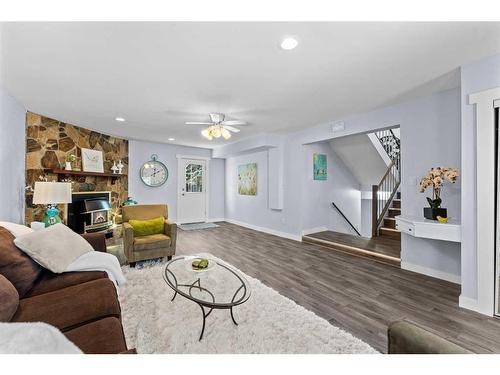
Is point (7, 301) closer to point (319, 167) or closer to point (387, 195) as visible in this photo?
point (319, 167)

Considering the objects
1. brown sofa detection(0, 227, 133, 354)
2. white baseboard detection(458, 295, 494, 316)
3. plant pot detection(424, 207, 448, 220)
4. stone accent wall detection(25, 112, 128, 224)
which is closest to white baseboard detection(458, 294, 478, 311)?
white baseboard detection(458, 295, 494, 316)

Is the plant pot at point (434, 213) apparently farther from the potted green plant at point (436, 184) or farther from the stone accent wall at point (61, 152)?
the stone accent wall at point (61, 152)

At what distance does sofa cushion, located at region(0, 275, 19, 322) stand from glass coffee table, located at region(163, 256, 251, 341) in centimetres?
86

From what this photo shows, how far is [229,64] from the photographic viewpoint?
81.6 inches

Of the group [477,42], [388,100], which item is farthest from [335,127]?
[477,42]

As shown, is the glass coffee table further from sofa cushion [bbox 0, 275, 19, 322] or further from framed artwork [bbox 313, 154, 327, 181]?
framed artwork [bbox 313, 154, 327, 181]

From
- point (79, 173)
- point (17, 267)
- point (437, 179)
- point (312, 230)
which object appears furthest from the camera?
point (312, 230)

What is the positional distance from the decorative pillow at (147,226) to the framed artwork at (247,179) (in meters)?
2.96

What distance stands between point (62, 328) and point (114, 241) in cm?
373

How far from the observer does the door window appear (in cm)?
659

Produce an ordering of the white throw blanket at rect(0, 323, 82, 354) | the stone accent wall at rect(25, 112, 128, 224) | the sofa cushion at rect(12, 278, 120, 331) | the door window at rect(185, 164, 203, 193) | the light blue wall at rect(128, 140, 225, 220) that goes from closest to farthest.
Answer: the white throw blanket at rect(0, 323, 82, 354) < the sofa cushion at rect(12, 278, 120, 331) < the stone accent wall at rect(25, 112, 128, 224) < the light blue wall at rect(128, 140, 225, 220) < the door window at rect(185, 164, 203, 193)

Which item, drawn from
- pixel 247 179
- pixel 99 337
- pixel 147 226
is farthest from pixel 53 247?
pixel 247 179

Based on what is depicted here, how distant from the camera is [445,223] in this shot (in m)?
2.42

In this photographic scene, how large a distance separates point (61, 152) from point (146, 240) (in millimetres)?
2495
